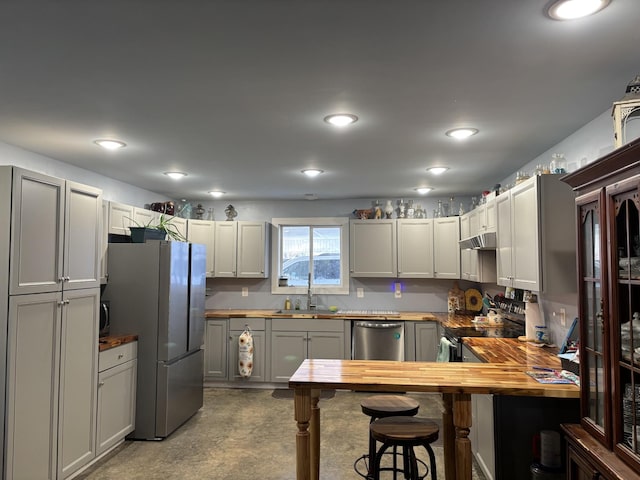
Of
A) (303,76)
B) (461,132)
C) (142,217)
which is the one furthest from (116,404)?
(461,132)

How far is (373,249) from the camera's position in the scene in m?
5.64

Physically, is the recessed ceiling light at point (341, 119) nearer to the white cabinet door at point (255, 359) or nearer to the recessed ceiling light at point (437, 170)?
the recessed ceiling light at point (437, 170)

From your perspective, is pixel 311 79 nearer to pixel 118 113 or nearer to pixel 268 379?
pixel 118 113

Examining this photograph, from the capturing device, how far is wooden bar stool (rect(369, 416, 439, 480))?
89.8 inches

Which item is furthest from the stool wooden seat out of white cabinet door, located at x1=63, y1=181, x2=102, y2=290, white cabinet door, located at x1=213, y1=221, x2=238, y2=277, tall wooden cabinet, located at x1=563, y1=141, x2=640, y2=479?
white cabinet door, located at x1=213, y1=221, x2=238, y2=277

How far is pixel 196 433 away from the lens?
3.95m

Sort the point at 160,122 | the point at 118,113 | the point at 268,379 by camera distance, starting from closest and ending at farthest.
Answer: the point at 118,113, the point at 160,122, the point at 268,379

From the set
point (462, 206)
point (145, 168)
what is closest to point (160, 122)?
point (145, 168)

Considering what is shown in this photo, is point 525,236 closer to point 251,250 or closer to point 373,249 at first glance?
point 373,249

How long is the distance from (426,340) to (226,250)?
2.75 metres

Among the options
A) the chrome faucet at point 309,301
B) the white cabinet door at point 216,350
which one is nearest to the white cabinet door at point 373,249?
the chrome faucet at point 309,301

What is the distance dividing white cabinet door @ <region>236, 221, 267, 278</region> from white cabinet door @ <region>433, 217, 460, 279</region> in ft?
7.20

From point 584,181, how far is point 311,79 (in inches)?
52.3

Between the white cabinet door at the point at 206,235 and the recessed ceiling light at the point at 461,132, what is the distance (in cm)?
364
